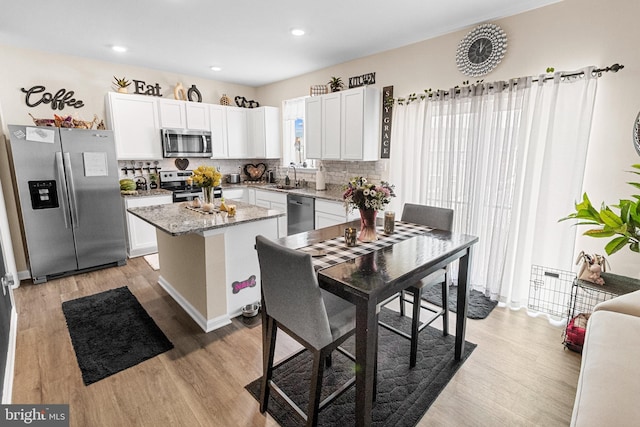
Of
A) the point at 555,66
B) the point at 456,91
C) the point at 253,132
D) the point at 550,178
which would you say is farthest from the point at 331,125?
the point at 550,178

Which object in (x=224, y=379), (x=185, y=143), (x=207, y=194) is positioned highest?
(x=185, y=143)

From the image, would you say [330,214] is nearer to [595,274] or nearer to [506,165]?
[506,165]

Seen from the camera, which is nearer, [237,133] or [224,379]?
[224,379]

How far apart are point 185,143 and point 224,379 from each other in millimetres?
3696

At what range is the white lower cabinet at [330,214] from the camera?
12.4 ft

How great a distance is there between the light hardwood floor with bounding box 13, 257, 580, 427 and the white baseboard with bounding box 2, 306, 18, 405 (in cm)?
3

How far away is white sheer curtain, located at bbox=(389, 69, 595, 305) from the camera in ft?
8.36

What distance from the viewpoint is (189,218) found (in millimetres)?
2576

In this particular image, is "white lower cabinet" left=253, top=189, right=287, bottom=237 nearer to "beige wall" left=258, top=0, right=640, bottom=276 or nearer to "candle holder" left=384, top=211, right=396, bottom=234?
"candle holder" left=384, top=211, right=396, bottom=234

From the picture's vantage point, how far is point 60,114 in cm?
394

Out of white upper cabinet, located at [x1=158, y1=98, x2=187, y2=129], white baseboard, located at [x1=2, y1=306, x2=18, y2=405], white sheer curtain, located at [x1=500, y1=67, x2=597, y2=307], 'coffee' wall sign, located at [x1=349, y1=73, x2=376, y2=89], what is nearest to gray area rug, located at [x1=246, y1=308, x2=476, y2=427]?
white sheer curtain, located at [x1=500, y1=67, x2=597, y2=307]

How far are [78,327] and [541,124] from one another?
428 cm

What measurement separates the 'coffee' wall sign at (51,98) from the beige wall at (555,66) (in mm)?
68

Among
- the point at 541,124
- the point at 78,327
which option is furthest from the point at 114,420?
the point at 541,124
